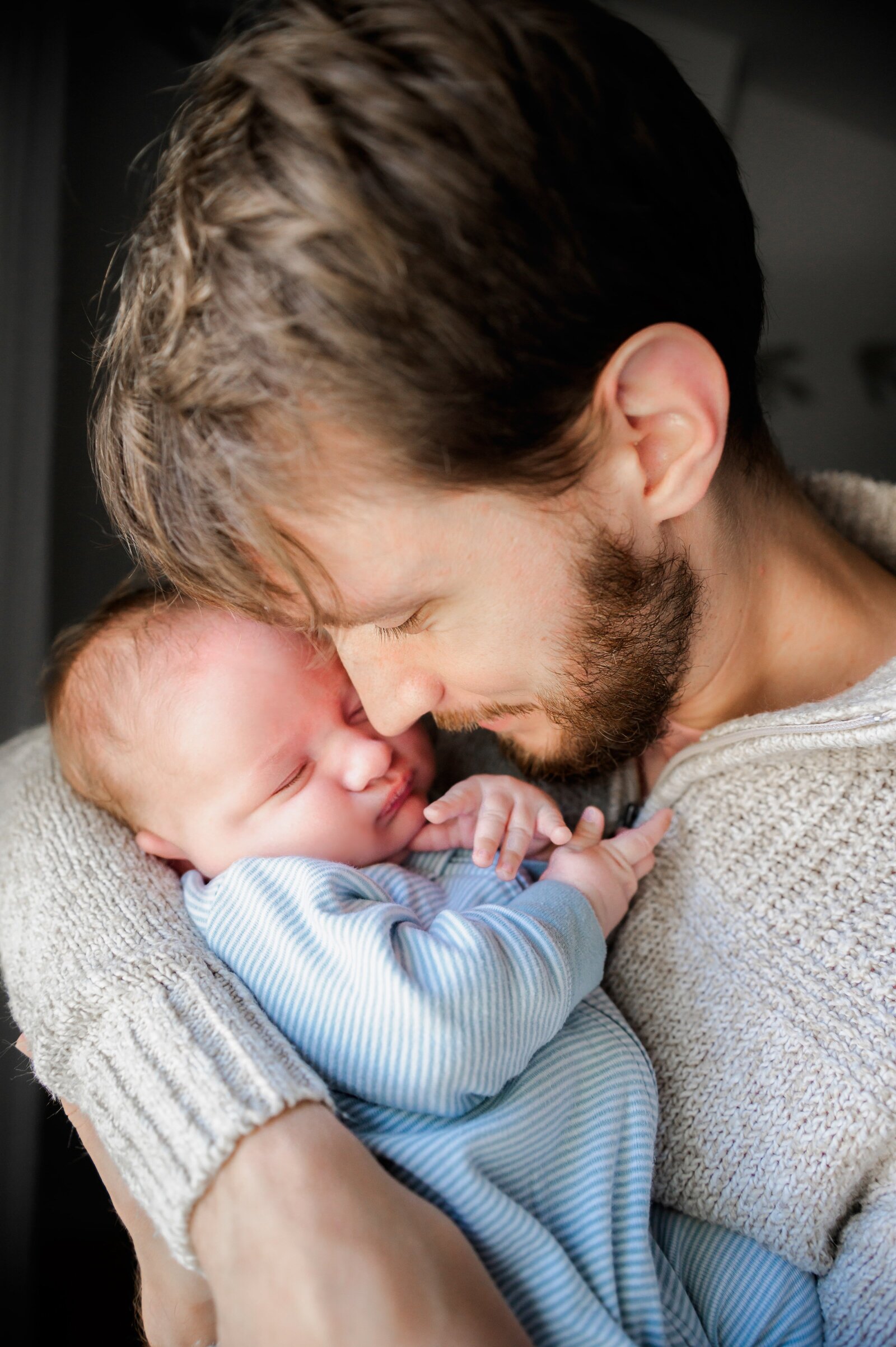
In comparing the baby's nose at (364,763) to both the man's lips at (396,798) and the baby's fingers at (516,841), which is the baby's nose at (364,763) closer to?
the man's lips at (396,798)

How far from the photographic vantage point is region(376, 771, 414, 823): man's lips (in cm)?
123

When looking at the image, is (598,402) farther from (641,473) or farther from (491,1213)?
(491,1213)

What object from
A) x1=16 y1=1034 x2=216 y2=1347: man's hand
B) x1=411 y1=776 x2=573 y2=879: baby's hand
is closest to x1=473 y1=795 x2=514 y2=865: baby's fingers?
x1=411 y1=776 x2=573 y2=879: baby's hand

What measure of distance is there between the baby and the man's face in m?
0.14

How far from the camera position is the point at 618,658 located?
1.06m

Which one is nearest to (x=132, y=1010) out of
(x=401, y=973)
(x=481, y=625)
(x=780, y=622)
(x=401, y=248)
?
(x=401, y=973)

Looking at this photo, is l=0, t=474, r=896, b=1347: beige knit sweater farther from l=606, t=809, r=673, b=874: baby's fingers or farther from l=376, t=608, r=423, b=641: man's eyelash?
l=376, t=608, r=423, b=641: man's eyelash

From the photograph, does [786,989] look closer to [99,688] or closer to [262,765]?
[262,765]

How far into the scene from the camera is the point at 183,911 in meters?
1.09

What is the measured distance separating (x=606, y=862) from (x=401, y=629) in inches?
14.9

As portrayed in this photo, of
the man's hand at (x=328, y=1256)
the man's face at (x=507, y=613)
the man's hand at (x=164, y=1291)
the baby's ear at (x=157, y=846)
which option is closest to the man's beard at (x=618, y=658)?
the man's face at (x=507, y=613)

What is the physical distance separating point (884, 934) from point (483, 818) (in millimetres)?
442

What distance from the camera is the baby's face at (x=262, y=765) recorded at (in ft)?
3.80

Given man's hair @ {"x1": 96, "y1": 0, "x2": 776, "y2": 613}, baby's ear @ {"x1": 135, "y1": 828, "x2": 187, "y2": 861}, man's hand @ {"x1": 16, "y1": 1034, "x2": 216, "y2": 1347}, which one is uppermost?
man's hair @ {"x1": 96, "y1": 0, "x2": 776, "y2": 613}
